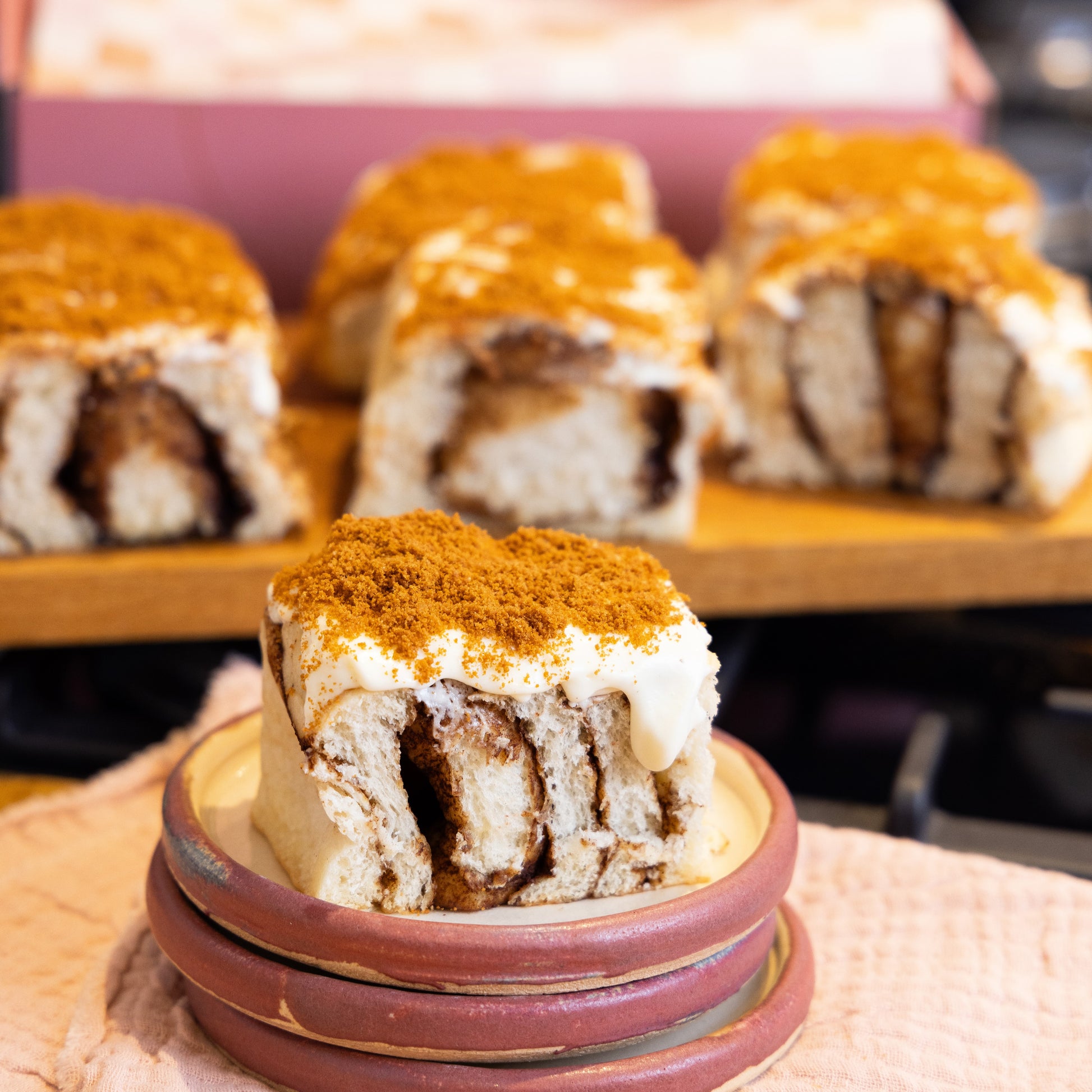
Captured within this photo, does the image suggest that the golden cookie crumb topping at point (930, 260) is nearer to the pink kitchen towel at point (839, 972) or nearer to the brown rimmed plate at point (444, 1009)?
the pink kitchen towel at point (839, 972)

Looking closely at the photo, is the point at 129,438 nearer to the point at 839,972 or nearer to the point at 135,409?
the point at 135,409

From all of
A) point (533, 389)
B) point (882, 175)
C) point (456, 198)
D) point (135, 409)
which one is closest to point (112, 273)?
point (135, 409)

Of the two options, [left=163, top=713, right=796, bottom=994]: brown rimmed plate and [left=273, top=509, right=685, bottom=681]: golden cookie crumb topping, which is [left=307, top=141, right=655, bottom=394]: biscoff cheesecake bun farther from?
[left=163, top=713, right=796, bottom=994]: brown rimmed plate

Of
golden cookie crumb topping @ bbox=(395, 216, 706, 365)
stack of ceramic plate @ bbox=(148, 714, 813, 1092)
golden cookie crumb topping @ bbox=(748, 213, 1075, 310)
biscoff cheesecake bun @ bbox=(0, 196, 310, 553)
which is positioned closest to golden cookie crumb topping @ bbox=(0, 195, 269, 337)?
biscoff cheesecake bun @ bbox=(0, 196, 310, 553)

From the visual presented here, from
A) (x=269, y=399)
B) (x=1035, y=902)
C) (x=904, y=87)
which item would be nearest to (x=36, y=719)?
(x=269, y=399)

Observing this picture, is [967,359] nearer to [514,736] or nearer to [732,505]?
[732,505]

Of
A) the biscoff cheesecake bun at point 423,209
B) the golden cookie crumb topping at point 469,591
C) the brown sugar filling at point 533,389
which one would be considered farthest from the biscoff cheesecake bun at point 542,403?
the golden cookie crumb topping at point 469,591
